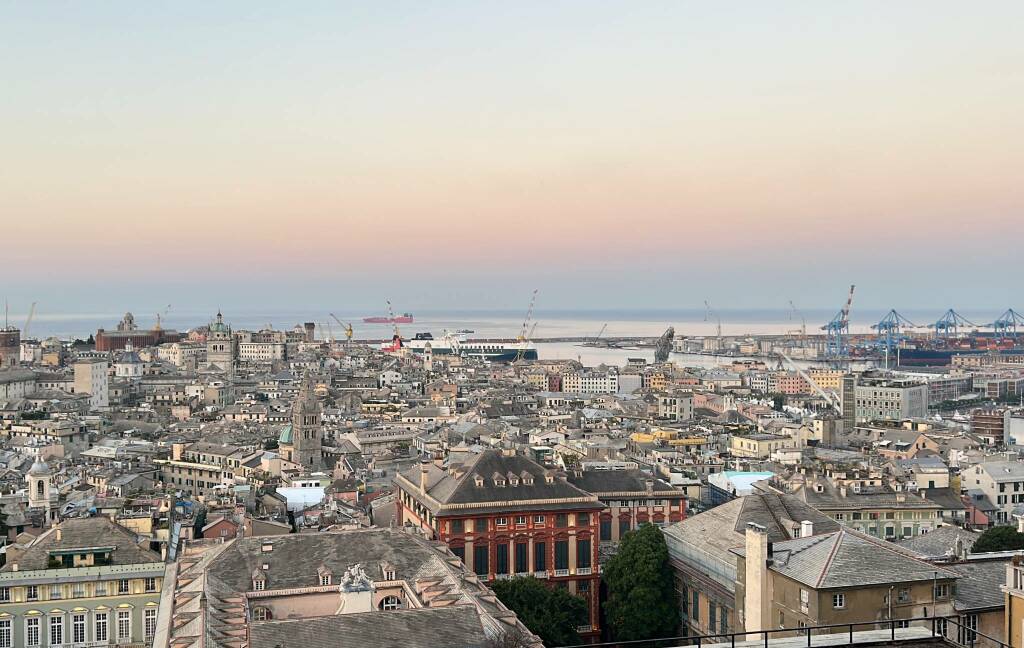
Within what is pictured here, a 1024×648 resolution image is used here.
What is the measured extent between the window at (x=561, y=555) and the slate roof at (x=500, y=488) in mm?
1014

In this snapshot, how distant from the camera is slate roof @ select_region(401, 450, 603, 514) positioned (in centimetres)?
2930

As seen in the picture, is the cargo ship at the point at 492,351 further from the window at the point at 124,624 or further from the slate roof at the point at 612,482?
the window at the point at 124,624

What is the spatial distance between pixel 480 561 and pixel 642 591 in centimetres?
A: 489

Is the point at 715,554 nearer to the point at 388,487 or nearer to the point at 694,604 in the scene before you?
the point at 694,604

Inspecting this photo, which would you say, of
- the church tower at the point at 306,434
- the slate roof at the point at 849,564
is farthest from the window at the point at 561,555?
the church tower at the point at 306,434

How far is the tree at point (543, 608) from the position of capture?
2347cm

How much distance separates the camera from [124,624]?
77.3ft

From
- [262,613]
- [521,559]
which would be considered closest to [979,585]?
[521,559]

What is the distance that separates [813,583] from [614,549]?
13.3 meters

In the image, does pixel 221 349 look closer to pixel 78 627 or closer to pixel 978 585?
pixel 78 627

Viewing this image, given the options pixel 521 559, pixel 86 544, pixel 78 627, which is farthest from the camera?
pixel 521 559

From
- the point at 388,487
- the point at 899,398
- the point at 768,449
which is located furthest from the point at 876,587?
the point at 899,398

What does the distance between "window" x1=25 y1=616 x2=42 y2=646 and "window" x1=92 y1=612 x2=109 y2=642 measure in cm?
110

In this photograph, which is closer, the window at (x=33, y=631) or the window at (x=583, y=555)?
the window at (x=33, y=631)
